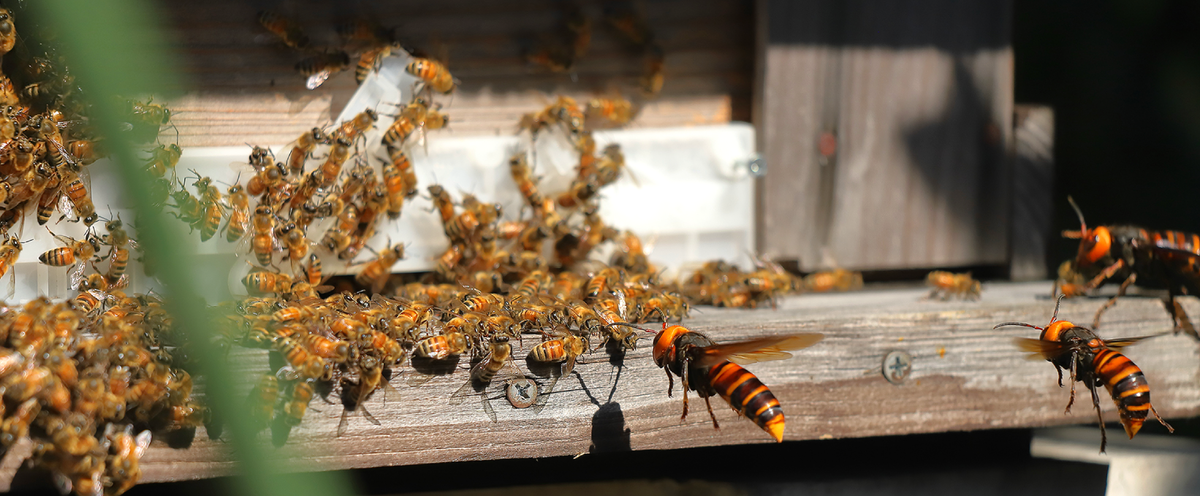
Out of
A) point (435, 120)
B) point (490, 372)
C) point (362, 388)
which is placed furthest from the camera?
point (435, 120)

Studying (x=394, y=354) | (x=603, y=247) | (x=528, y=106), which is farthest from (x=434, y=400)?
(x=528, y=106)

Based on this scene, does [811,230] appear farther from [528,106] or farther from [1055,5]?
[1055,5]

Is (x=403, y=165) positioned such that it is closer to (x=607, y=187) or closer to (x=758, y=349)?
(x=607, y=187)

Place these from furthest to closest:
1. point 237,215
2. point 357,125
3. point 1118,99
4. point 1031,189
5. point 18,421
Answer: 1. point 1118,99
2. point 1031,189
3. point 357,125
4. point 237,215
5. point 18,421

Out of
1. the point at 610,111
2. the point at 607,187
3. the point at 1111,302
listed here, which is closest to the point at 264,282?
the point at 607,187

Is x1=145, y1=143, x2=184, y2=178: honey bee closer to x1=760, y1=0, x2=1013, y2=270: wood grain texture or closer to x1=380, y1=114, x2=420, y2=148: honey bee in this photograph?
x1=380, y1=114, x2=420, y2=148: honey bee

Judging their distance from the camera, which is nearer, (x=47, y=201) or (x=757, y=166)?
(x=47, y=201)
